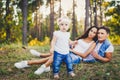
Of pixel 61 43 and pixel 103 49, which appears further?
pixel 103 49

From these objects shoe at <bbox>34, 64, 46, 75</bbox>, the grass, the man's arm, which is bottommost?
the grass

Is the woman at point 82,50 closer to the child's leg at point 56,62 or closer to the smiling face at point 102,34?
the smiling face at point 102,34

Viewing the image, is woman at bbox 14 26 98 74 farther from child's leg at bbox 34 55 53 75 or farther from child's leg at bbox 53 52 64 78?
child's leg at bbox 53 52 64 78

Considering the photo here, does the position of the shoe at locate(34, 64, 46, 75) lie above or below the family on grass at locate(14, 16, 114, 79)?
below

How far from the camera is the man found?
322 inches

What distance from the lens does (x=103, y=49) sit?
824 cm

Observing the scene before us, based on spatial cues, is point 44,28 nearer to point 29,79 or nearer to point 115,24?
point 115,24

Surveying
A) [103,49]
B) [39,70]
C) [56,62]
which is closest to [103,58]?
[103,49]

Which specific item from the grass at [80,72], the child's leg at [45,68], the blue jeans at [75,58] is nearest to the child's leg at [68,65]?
the grass at [80,72]

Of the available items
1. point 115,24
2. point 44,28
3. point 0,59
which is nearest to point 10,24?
point 115,24

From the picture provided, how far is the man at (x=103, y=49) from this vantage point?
26.9 feet

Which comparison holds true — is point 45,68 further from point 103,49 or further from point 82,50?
point 103,49

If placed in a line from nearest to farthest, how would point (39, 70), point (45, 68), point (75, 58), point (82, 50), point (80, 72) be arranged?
point (39, 70), point (45, 68), point (80, 72), point (75, 58), point (82, 50)

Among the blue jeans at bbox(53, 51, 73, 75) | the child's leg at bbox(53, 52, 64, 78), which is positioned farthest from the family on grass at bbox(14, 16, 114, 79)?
the child's leg at bbox(53, 52, 64, 78)
